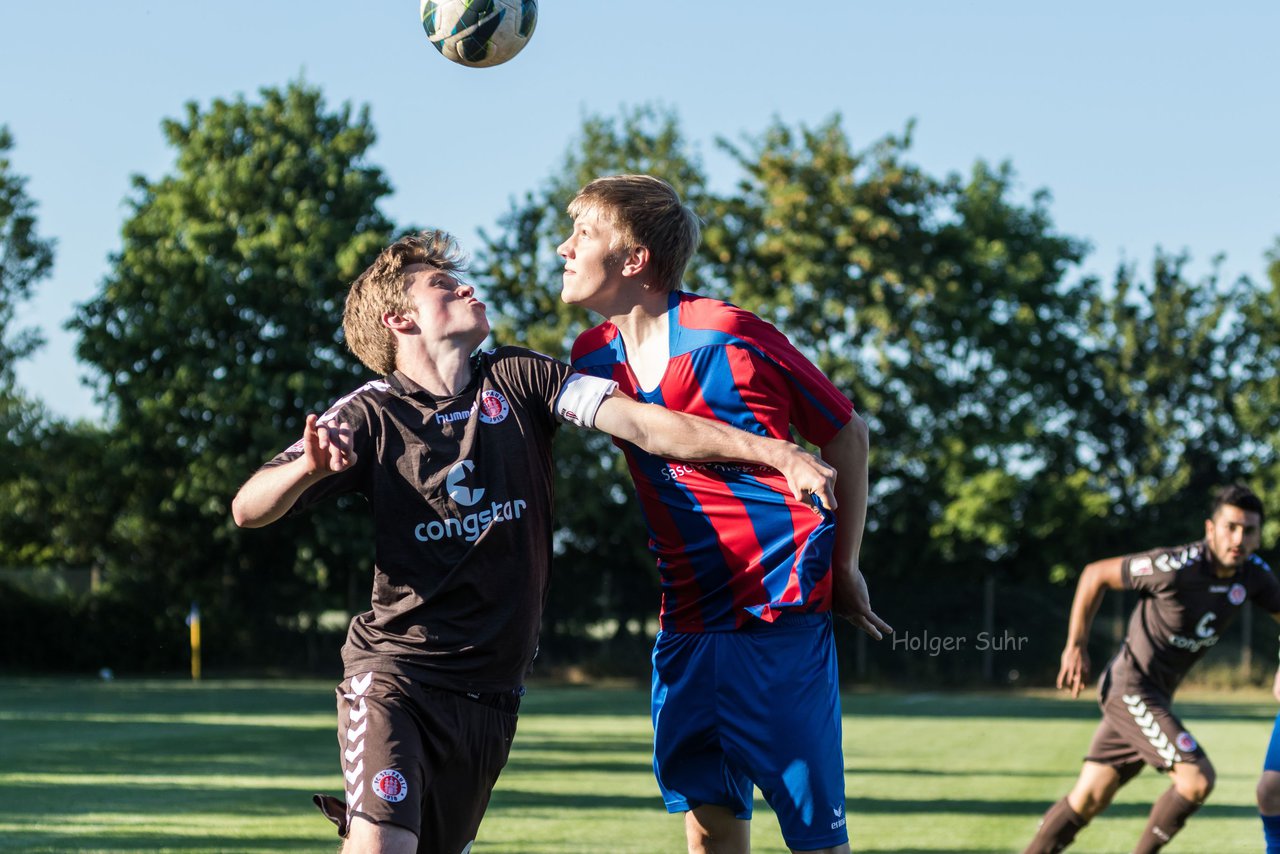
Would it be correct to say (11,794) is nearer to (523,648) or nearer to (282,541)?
(523,648)

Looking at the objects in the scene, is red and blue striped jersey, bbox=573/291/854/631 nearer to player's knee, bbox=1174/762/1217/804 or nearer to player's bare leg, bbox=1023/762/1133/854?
player's bare leg, bbox=1023/762/1133/854

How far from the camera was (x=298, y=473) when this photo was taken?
12.1 ft

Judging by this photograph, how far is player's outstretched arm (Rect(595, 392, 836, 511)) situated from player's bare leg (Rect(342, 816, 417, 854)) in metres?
1.10

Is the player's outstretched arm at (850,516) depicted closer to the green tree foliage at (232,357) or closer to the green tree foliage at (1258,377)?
the green tree foliage at (232,357)

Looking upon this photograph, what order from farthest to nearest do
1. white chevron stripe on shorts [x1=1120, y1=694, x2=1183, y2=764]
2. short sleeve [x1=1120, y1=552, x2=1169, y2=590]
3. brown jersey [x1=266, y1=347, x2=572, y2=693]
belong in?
short sleeve [x1=1120, y1=552, x2=1169, y2=590]
white chevron stripe on shorts [x1=1120, y1=694, x2=1183, y2=764]
brown jersey [x1=266, y1=347, x2=572, y2=693]

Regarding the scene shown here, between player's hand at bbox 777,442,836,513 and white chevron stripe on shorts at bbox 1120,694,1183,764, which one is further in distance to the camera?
Answer: white chevron stripe on shorts at bbox 1120,694,1183,764

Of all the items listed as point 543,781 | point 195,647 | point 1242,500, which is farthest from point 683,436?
point 195,647

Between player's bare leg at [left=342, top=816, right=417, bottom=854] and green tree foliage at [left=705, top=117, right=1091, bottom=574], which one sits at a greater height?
green tree foliage at [left=705, top=117, right=1091, bottom=574]

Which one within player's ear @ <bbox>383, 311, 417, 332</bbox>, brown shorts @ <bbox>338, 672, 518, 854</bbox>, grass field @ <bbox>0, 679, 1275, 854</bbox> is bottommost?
grass field @ <bbox>0, 679, 1275, 854</bbox>

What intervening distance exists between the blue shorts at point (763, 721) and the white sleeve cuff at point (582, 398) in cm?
67

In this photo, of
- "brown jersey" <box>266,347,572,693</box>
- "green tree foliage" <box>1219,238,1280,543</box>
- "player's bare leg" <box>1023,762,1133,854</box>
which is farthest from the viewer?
"green tree foliage" <box>1219,238,1280,543</box>

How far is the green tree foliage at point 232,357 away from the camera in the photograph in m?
31.1

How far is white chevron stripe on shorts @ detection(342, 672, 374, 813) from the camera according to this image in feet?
11.9

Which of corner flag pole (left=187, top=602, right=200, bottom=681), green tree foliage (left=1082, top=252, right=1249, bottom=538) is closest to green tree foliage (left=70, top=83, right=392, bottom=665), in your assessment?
corner flag pole (left=187, top=602, right=200, bottom=681)
